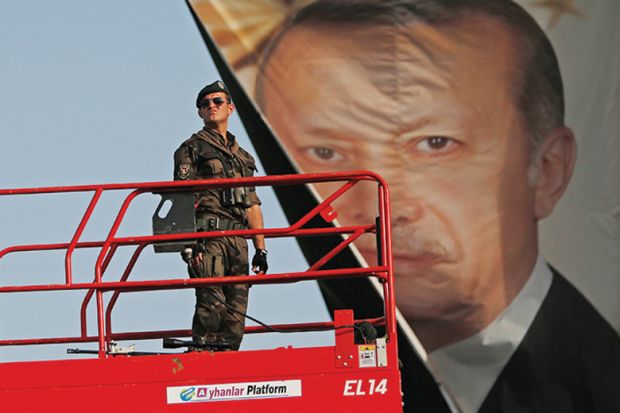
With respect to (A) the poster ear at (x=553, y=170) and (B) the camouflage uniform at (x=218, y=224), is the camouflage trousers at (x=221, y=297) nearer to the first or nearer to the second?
(B) the camouflage uniform at (x=218, y=224)

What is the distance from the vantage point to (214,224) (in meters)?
10.3

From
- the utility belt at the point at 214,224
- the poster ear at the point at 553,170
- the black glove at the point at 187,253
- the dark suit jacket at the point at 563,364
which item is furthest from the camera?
the poster ear at the point at 553,170

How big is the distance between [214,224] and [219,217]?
101 millimetres

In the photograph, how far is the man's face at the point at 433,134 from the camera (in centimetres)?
1585

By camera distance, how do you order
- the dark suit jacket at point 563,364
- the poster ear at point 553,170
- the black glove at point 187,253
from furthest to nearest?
the poster ear at point 553,170 → the dark suit jacket at point 563,364 → the black glove at point 187,253

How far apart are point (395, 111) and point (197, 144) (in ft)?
18.7

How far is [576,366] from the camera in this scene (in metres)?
15.6

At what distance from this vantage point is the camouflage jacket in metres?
10.4

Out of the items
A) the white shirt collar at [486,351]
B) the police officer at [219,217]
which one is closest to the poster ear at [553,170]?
the white shirt collar at [486,351]

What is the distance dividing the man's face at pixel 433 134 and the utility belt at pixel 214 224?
17.9 feet

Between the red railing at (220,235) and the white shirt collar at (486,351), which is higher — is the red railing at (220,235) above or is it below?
above

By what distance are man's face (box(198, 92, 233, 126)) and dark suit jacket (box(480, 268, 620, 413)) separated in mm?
6122

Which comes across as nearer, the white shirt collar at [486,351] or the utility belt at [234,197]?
the utility belt at [234,197]

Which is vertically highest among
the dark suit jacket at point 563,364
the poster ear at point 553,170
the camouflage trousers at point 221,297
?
the camouflage trousers at point 221,297
